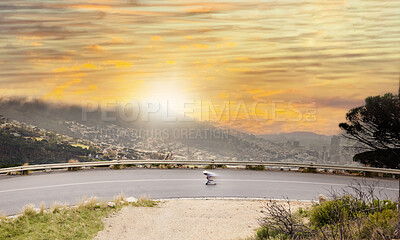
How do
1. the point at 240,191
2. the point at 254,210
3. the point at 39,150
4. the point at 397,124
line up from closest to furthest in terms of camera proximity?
the point at 254,210
the point at 240,191
the point at 397,124
the point at 39,150

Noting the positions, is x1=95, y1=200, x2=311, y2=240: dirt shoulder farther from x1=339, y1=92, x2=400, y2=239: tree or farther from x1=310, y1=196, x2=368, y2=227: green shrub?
x1=339, y1=92, x2=400, y2=239: tree

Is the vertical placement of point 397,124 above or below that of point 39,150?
above

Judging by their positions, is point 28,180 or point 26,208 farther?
point 28,180

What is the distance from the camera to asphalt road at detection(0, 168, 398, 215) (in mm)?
17281

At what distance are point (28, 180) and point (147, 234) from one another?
34.7 feet

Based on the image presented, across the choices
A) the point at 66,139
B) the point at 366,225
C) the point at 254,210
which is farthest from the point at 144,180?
the point at 66,139

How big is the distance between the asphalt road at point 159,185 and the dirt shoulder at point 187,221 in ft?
5.42

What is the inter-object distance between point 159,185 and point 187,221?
5840 millimetres

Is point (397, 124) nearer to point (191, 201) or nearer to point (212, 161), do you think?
point (212, 161)

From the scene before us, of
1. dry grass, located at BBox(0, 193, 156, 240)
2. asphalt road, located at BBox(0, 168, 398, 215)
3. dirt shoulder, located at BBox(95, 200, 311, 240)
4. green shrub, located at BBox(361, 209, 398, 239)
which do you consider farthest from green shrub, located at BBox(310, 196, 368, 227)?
dry grass, located at BBox(0, 193, 156, 240)

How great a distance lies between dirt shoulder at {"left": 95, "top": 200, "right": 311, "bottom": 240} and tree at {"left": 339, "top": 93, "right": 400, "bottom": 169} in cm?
1548

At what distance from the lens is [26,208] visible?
14.0 m

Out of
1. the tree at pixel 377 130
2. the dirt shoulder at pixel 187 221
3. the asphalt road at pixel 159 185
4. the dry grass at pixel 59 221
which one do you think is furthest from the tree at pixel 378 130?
the dry grass at pixel 59 221

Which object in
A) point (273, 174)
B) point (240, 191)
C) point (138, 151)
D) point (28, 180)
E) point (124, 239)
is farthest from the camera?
point (138, 151)
